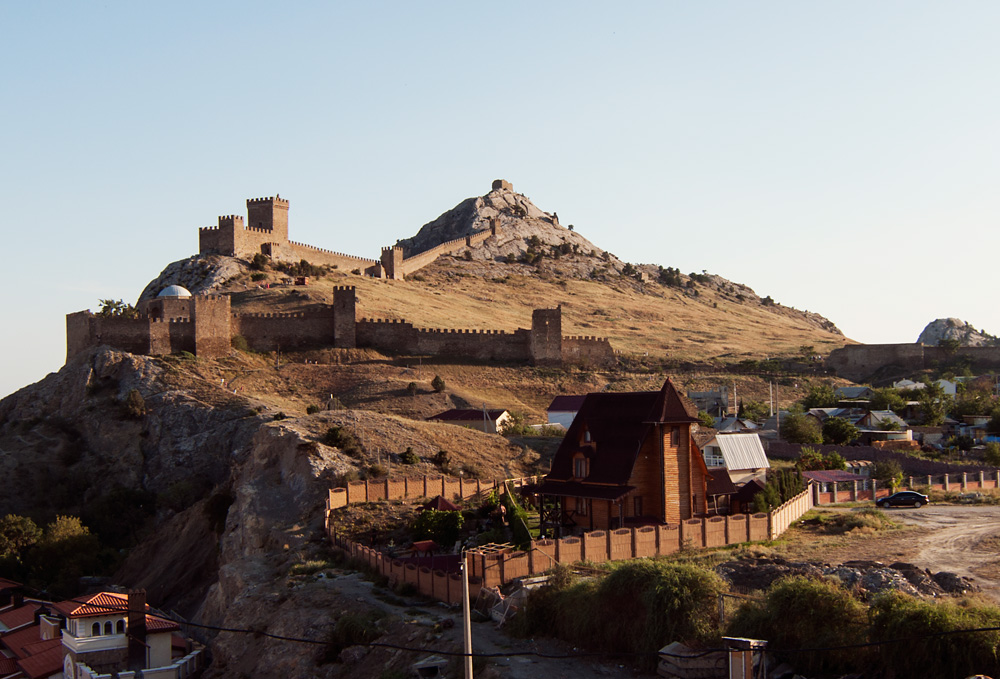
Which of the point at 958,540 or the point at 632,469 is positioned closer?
the point at 958,540

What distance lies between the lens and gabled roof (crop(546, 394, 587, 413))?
51719 millimetres

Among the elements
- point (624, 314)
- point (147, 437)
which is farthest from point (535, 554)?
point (624, 314)

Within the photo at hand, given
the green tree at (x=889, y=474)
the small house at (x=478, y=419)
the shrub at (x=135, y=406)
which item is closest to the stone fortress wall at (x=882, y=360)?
the small house at (x=478, y=419)

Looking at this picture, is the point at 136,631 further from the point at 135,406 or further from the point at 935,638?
the point at 935,638

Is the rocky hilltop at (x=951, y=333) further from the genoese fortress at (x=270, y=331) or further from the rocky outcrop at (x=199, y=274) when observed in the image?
the rocky outcrop at (x=199, y=274)

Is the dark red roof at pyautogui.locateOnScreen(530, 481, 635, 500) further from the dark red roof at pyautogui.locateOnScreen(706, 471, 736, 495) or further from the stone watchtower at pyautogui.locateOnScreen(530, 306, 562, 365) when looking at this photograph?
the stone watchtower at pyautogui.locateOnScreen(530, 306, 562, 365)

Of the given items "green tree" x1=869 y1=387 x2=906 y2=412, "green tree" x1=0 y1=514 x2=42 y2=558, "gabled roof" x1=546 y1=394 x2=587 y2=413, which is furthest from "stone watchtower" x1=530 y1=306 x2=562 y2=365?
"green tree" x1=0 y1=514 x2=42 y2=558

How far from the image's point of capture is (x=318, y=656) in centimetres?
2306

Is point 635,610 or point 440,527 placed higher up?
point 440,527

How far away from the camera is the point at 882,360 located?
79.6 m

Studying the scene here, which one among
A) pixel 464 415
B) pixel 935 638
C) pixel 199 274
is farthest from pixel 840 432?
pixel 199 274

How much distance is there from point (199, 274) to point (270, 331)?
14.7 m

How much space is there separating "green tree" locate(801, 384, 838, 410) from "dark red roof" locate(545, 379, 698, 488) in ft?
109

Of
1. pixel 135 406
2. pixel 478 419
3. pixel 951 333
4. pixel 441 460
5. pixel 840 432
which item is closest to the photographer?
pixel 441 460
